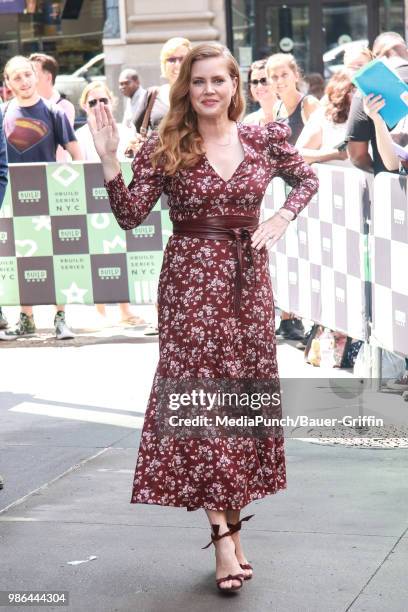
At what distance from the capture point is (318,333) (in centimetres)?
858

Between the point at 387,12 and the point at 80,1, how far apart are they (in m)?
4.57

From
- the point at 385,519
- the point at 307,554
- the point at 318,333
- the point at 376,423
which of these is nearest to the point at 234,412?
the point at 307,554

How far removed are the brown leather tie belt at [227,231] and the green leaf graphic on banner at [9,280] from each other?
17.2ft

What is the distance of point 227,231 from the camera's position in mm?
4770

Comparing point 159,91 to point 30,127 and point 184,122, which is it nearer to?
point 30,127

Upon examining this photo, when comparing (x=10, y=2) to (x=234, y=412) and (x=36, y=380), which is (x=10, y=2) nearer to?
(x=36, y=380)

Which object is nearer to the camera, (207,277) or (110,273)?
(207,277)

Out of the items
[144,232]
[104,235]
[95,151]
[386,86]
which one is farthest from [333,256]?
[95,151]

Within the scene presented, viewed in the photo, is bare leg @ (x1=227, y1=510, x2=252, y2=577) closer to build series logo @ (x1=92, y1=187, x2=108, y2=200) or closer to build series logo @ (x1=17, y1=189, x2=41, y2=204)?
build series logo @ (x1=92, y1=187, x2=108, y2=200)

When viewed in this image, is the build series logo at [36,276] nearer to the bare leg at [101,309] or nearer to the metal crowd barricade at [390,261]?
the bare leg at [101,309]

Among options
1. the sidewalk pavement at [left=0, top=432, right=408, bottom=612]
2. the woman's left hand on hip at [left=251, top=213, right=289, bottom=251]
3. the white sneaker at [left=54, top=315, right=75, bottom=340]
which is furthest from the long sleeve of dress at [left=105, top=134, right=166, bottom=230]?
the white sneaker at [left=54, top=315, right=75, bottom=340]

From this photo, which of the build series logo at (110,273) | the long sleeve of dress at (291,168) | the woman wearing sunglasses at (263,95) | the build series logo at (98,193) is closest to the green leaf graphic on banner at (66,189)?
the build series logo at (98,193)

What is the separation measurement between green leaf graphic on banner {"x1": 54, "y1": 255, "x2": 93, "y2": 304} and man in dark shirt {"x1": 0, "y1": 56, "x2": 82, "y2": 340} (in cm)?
24

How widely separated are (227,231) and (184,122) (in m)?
0.44
